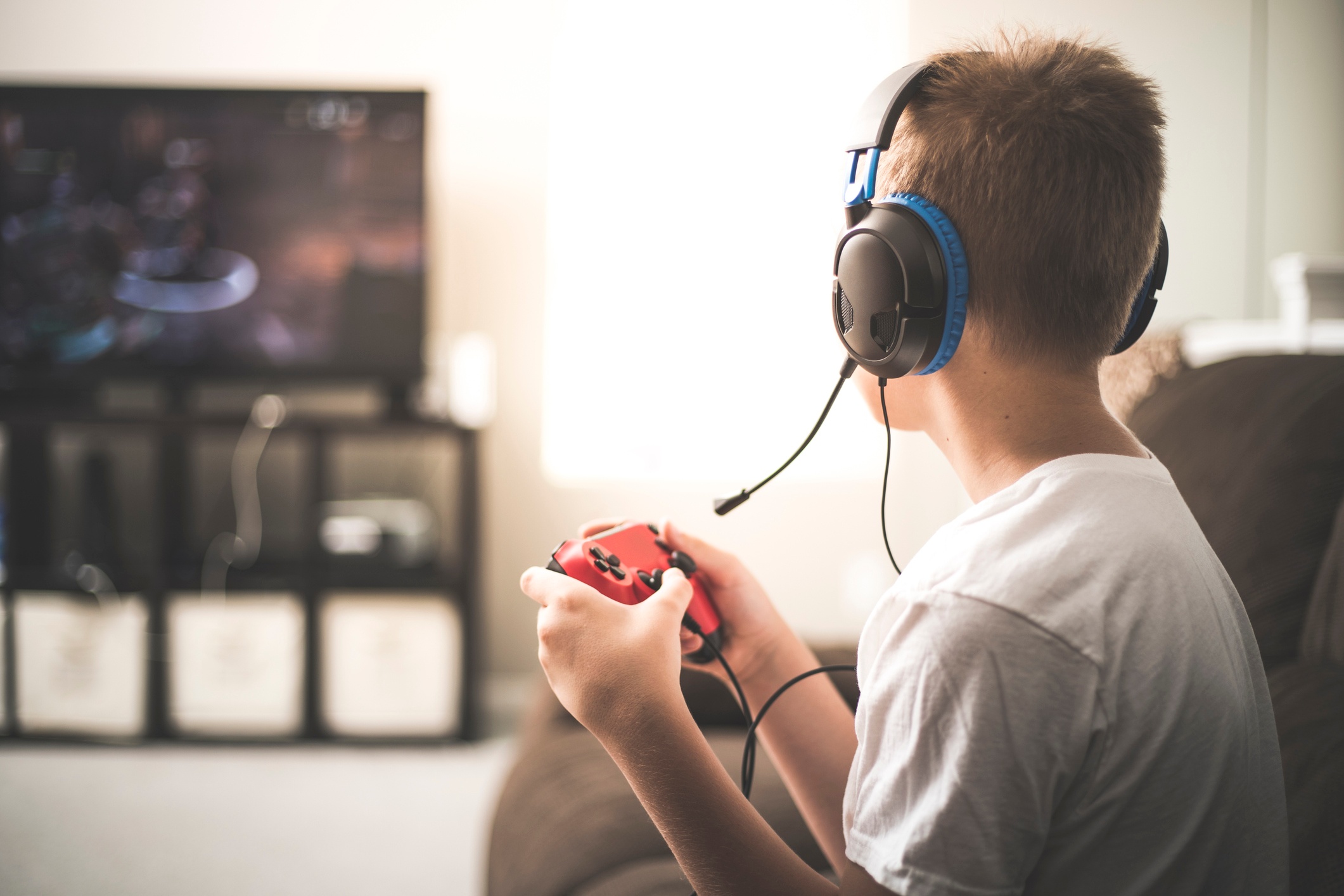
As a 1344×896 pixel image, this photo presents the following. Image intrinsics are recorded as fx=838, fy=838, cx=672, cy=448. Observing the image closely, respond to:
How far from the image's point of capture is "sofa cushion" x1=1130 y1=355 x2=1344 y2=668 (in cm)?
76

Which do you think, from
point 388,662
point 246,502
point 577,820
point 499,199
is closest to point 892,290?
point 577,820

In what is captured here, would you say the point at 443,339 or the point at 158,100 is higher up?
the point at 158,100

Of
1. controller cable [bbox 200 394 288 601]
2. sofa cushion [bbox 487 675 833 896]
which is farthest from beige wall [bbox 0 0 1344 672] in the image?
sofa cushion [bbox 487 675 833 896]

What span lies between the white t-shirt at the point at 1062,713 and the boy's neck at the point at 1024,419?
0.10 feet

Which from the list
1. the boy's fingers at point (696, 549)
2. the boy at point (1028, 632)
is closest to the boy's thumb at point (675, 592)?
the boy at point (1028, 632)


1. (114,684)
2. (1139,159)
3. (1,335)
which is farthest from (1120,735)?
(1,335)

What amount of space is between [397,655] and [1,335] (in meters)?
1.46

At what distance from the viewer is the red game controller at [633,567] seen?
1.93 feet

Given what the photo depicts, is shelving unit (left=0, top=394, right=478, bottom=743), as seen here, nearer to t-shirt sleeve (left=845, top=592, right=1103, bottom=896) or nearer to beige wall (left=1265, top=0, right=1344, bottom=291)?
t-shirt sleeve (left=845, top=592, right=1103, bottom=896)

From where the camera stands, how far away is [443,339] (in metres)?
2.68

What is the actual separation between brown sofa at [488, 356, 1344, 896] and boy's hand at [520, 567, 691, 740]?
1.11ft

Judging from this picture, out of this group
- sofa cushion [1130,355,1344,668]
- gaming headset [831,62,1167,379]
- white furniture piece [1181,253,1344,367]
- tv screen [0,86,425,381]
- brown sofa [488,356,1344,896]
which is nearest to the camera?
gaming headset [831,62,1167,379]

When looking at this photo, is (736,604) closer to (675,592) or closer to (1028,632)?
(675,592)

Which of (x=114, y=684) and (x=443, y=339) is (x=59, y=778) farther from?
(x=443, y=339)
